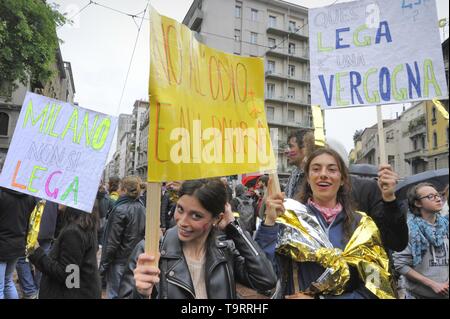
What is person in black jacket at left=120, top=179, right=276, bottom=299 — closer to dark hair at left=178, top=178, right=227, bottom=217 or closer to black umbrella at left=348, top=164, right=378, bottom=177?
dark hair at left=178, top=178, right=227, bottom=217

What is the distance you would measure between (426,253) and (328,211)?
1.57 metres

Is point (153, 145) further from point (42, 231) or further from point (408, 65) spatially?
point (42, 231)

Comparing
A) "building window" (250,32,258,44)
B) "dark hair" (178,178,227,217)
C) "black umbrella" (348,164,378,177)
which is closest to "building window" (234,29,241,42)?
"building window" (250,32,258,44)

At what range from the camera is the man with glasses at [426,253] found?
299 centimetres

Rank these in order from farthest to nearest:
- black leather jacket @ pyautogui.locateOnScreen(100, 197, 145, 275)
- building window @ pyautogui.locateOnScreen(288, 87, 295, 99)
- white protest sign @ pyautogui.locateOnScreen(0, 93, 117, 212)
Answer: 1. building window @ pyautogui.locateOnScreen(288, 87, 295, 99)
2. black leather jacket @ pyautogui.locateOnScreen(100, 197, 145, 275)
3. white protest sign @ pyautogui.locateOnScreen(0, 93, 117, 212)

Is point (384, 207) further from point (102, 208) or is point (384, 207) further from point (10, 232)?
point (102, 208)

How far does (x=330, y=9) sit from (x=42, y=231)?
4175 millimetres

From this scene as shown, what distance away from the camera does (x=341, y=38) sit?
97.4 inches

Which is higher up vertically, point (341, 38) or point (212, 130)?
point (341, 38)

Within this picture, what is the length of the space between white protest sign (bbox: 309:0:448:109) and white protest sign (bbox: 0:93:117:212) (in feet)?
5.75

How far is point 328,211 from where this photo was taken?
2.13m

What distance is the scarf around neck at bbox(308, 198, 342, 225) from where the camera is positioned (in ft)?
6.87

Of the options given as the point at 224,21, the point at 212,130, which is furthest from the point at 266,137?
the point at 224,21
